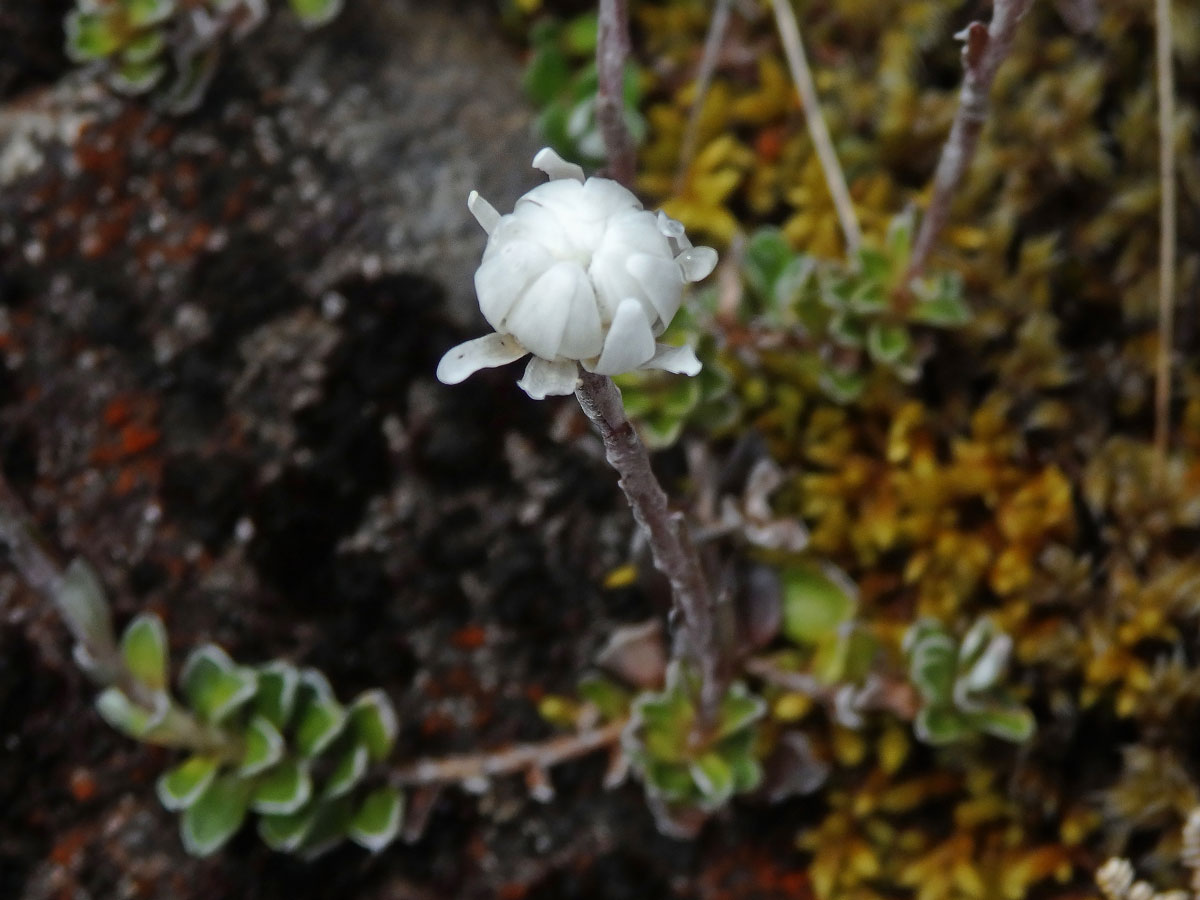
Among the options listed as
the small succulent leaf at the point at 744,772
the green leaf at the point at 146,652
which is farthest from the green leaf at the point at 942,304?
the green leaf at the point at 146,652

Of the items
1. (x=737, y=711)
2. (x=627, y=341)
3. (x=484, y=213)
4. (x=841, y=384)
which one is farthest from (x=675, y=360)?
(x=841, y=384)

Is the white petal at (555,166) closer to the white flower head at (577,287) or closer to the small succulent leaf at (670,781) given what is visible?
the white flower head at (577,287)

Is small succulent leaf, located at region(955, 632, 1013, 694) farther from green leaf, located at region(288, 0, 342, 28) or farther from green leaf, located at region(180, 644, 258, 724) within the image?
green leaf, located at region(288, 0, 342, 28)

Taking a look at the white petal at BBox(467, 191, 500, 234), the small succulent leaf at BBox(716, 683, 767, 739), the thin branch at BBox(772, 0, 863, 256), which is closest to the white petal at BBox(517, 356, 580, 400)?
the white petal at BBox(467, 191, 500, 234)

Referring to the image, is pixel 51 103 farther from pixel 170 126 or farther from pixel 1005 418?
pixel 1005 418

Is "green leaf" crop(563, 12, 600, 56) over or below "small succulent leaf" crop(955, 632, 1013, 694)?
over

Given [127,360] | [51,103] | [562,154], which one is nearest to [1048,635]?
[562,154]
